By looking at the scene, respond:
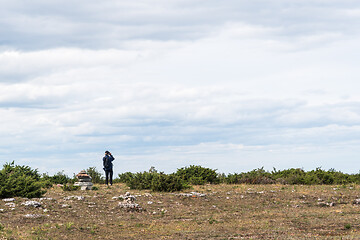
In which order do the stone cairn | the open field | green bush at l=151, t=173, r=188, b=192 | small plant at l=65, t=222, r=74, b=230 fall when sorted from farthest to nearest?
the stone cairn → green bush at l=151, t=173, r=188, b=192 → small plant at l=65, t=222, r=74, b=230 → the open field

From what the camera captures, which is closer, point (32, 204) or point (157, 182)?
point (32, 204)

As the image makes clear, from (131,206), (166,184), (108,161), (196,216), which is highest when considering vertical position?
(108,161)

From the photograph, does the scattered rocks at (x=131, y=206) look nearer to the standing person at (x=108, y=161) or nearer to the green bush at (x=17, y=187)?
the green bush at (x=17, y=187)

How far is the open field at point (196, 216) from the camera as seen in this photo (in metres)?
15.8

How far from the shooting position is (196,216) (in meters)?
19.8

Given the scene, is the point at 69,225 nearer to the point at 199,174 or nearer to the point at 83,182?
the point at 83,182

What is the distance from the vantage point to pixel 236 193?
25.7m

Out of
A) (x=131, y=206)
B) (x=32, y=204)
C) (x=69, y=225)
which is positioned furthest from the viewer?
(x=131, y=206)

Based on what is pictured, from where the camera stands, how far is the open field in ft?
51.8

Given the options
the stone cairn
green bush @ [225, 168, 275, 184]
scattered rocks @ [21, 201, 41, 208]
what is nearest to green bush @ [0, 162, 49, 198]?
scattered rocks @ [21, 201, 41, 208]

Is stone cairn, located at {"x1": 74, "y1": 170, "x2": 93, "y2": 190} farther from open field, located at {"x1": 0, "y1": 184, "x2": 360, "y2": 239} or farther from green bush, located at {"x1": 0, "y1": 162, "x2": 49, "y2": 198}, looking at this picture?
green bush, located at {"x1": 0, "y1": 162, "x2": 49, "y2": 198}

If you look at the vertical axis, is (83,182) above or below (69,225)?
above

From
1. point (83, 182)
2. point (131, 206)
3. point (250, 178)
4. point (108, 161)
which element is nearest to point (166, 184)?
point (83, 182)

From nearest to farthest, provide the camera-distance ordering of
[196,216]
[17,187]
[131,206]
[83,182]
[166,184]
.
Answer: [196,216] → [131,206] → [17,187] → [166,184] → [83,182]
